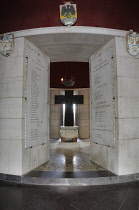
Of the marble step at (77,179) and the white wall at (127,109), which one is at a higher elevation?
the white wall at (127,109)

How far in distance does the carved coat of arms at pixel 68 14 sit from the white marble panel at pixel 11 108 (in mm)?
Result: 1999

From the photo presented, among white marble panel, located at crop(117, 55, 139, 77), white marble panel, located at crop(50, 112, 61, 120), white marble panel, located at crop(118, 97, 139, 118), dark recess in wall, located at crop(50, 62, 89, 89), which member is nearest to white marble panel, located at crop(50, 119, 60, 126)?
white marble panel, located at crop(50, 112, 61, 120)

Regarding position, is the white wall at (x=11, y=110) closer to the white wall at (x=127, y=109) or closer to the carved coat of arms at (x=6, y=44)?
the carved coat of arms at (x=6, y=44)

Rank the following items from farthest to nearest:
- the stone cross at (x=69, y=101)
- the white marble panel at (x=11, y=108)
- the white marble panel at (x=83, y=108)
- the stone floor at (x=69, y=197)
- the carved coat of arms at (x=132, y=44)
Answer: the white marble panel at (x=83, y=108)
the stone cross at (x=69, y=101)
the carved coat of arms at (x=132, y=44)
the white marble panel at (x=11, y=108)
the stone floor at (x=69, y=197)

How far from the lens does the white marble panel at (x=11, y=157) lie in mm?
3074

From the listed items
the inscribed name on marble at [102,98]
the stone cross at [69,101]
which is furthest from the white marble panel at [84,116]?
the inscribed name on marble at [102,98]

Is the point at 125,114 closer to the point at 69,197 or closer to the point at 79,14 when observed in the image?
the point at 69,197

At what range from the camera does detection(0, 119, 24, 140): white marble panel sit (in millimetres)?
3131

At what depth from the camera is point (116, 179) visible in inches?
117

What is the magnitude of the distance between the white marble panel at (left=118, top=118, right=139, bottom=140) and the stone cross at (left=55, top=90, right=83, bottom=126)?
4.94 m

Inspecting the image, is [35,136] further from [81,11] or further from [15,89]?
[81,11]

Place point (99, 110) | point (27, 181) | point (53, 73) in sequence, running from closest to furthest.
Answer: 1. point (27, 181)
2. point (99, 110)
3. point (53, 73)

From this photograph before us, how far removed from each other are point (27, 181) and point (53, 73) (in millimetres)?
6119

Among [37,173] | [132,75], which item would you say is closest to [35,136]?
[37,173]
